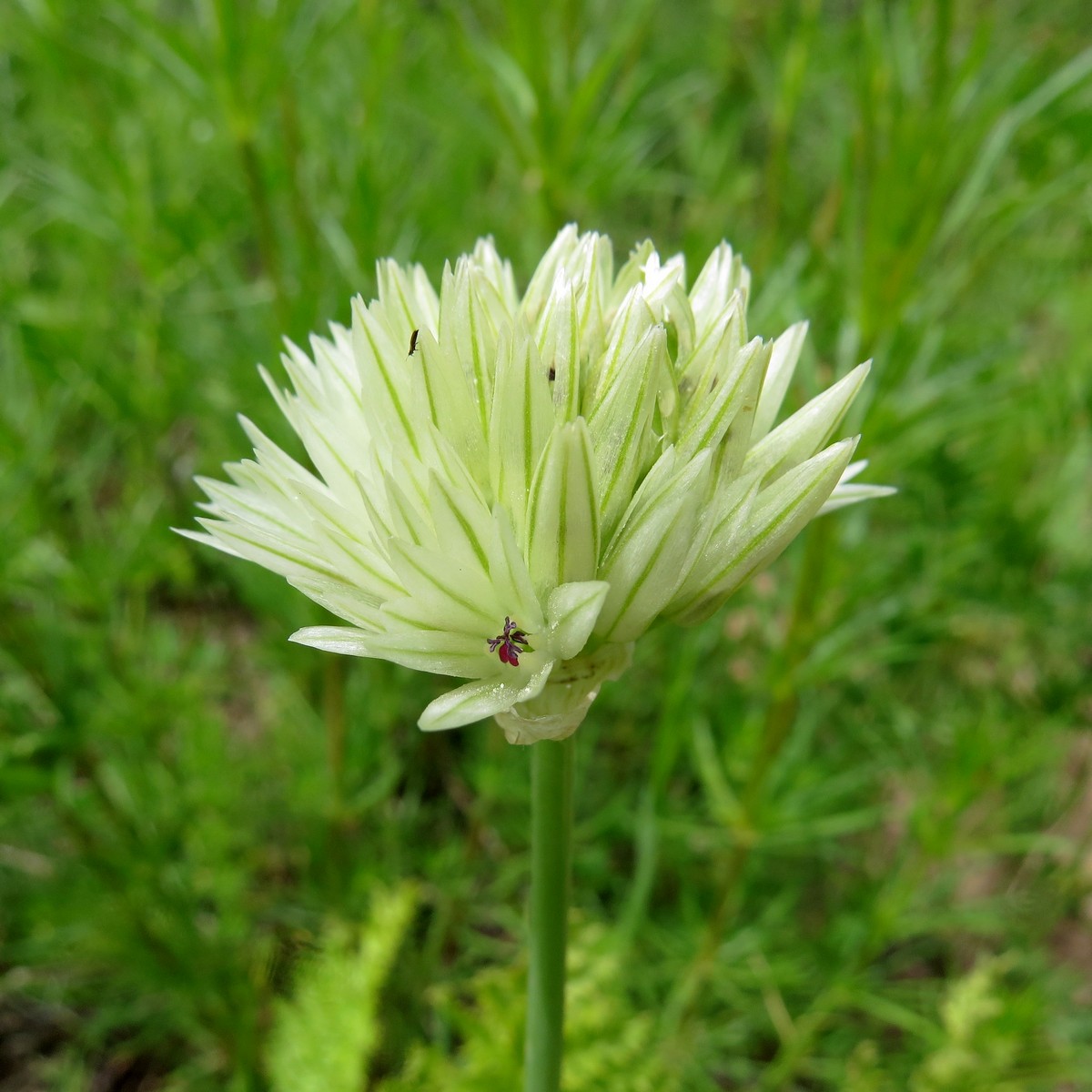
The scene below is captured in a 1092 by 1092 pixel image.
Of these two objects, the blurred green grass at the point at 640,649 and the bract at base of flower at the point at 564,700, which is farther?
the blurred green grass at the point at 640,649

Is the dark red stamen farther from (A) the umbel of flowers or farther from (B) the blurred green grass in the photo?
(B) the blurred green grass

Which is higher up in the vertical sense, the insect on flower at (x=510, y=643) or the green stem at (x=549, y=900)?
the insect on flower at (x=510, y=643)

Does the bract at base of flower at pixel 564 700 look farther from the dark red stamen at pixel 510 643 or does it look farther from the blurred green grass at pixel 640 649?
the blurred green grass at pixel 640 649

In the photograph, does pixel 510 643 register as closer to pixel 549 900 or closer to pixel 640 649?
pixel 549 900

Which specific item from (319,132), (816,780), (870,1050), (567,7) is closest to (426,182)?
(319,132)

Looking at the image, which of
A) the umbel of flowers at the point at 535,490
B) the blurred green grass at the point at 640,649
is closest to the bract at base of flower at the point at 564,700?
the umbel of flowers at the point at 535,490

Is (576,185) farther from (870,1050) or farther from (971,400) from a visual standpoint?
(870,1050)
